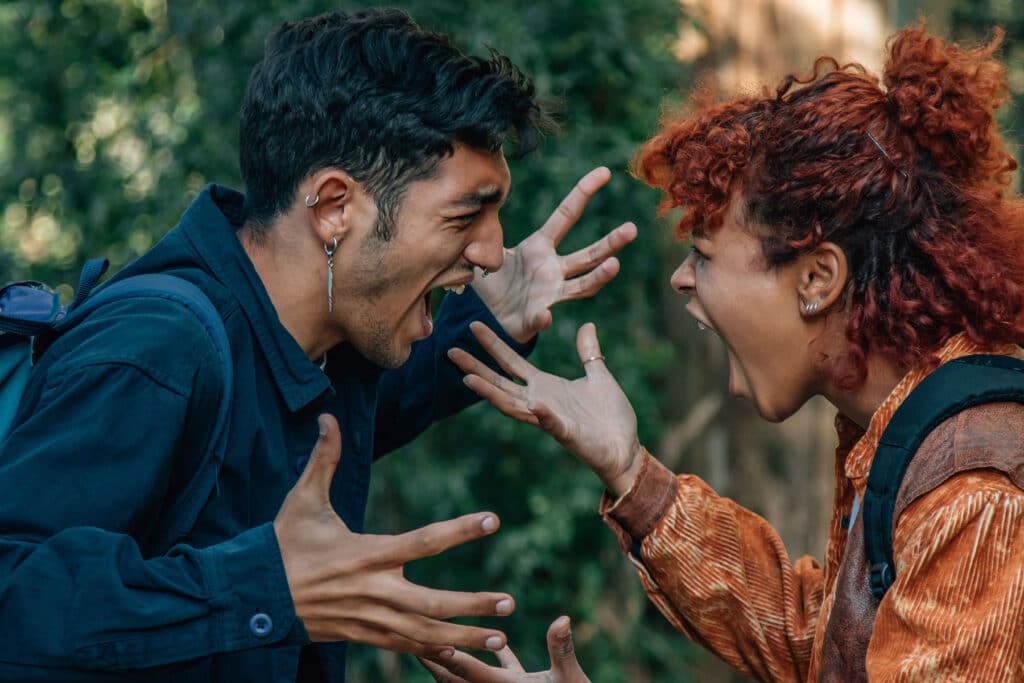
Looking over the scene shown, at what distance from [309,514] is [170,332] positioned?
429 millimetres

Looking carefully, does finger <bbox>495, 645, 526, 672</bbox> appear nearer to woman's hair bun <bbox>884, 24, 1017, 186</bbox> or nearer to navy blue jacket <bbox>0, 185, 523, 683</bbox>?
navy blue jacket <bbox>0, 185, 523, 683</bbox>

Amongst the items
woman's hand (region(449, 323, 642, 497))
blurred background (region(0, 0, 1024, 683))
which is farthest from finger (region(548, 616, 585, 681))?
blurred background (region(0, 0, 1024, 683))

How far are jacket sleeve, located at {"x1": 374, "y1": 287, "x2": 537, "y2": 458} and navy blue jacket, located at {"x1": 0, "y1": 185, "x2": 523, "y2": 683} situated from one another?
663 millimetres

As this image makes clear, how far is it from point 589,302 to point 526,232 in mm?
383

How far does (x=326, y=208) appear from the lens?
2.51 meters

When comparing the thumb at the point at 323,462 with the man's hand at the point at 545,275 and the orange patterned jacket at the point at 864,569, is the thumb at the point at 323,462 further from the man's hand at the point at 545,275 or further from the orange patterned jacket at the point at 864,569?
the man's hand at the point at 545,275

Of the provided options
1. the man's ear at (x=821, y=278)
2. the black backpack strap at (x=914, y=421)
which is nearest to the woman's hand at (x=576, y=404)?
the man's ear at (x=821, y=278)

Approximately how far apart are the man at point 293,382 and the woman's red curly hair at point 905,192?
1.87 ft

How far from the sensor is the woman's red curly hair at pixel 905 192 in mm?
2268

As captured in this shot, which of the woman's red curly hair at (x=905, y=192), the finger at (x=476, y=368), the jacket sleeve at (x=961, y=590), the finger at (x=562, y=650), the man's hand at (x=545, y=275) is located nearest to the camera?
the jacket sleeve at (x=961, y=590)

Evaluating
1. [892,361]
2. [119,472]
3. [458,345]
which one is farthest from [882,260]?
[119,472]

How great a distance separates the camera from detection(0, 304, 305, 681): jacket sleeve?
5.96ft

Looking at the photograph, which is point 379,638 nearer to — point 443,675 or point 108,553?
point 108,553

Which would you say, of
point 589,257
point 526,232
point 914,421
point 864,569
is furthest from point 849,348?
point 526,232
